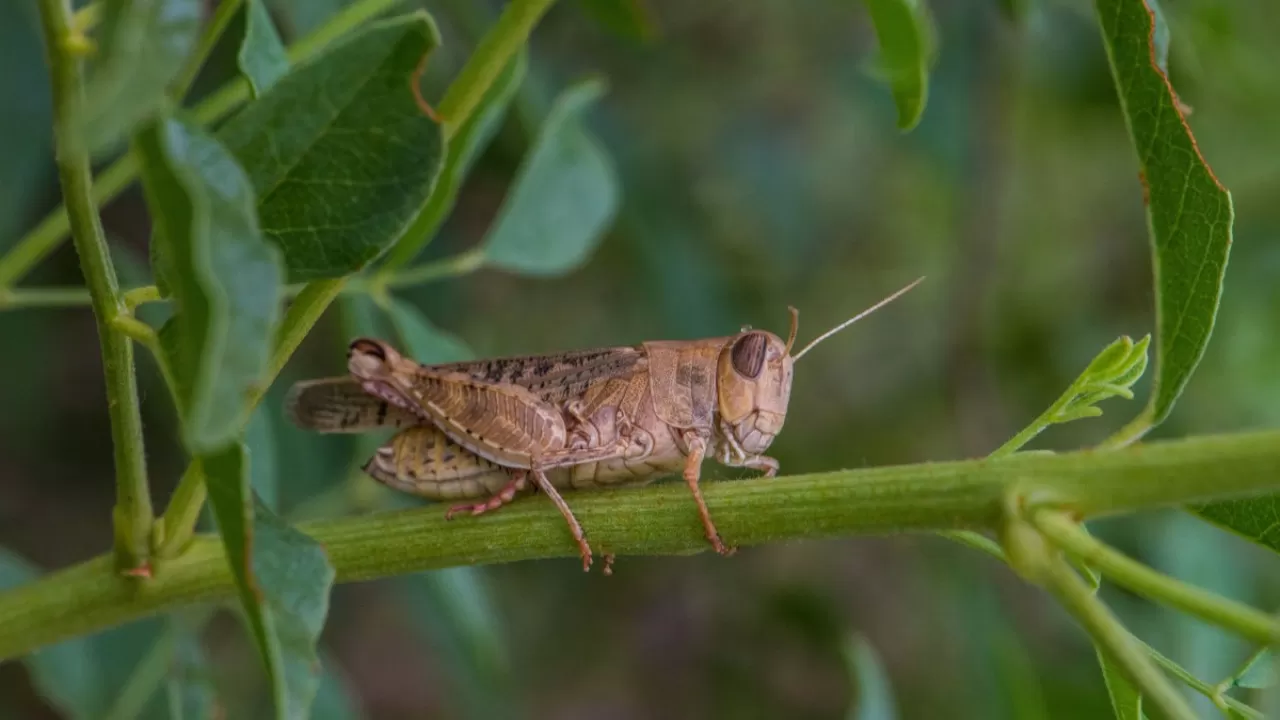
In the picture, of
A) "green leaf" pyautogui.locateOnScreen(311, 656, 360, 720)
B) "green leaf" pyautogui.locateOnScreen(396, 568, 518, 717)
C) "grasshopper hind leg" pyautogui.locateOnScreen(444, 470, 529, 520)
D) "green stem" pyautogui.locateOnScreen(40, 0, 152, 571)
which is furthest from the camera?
"green leaf" pyautogui.locateOnScreen(311, 656, 360, 720)

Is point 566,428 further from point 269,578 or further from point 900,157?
point 900,157

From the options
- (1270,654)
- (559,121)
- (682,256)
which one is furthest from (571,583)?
(1270,654)

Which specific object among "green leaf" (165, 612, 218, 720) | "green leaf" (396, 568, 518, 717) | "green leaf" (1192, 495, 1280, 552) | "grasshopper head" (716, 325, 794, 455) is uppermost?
"green leaf" (1192, 495, 1280, 552)

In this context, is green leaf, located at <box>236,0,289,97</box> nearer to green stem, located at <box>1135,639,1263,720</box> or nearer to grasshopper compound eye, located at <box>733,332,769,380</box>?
grasshopper compound eye, located at <box>733,332,769,380</box>

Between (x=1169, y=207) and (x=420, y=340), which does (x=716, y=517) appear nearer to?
(x=1169, y=207)

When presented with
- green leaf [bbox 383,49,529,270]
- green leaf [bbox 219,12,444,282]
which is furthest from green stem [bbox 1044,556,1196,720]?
green leaf [bbox 383,49,529,270]

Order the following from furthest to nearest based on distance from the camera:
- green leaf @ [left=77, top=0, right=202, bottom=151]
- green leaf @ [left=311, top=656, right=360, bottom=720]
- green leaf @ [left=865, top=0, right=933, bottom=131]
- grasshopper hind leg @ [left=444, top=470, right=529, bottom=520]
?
green leaf @ [left=311, top=656, right=360, bottom=720] < grasshopper hind leg @ [left=444, top=470, right=529, bottom=520] < green leaf @ [left=865, top=0, right=933, bottom=131] < green leaf @ [left=77, top=0, right=202, bottom=151]

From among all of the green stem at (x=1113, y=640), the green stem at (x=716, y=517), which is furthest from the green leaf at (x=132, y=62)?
the green stem at (x=1113, y=640)

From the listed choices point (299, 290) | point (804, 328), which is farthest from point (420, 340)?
point (804, 328)
